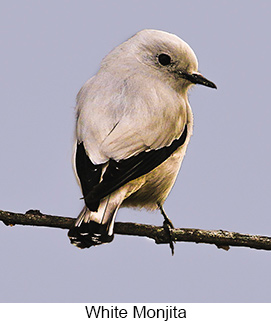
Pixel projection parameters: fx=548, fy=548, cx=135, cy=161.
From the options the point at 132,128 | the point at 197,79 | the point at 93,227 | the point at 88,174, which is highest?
the point at 197,79

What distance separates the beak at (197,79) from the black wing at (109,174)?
0.67 metres

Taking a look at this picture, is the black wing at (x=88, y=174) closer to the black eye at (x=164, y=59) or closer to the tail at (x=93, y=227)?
the tail at (x=93, y=227)

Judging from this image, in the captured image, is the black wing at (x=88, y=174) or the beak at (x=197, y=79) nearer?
the black wing at (x=88, y=174)

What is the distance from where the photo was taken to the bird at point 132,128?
9.52 ft

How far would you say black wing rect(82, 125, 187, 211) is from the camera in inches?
112

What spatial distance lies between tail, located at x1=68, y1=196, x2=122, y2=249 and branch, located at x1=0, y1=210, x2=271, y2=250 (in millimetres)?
98

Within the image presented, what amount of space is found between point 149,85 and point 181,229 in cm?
87

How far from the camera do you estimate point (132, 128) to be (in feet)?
9.90

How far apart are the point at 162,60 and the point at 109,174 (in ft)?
3.09

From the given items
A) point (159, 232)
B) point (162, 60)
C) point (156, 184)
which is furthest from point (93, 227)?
point (162, 60)

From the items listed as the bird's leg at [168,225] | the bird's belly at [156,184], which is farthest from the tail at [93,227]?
the bird's leg at [168,225]

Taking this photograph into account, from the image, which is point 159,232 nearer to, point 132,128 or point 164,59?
point 132,128

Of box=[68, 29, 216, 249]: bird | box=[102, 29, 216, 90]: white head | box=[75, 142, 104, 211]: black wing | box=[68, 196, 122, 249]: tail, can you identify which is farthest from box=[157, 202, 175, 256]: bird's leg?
box=[102, 29, 216, 90]: white head

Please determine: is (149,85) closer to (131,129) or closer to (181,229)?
(131,129)
